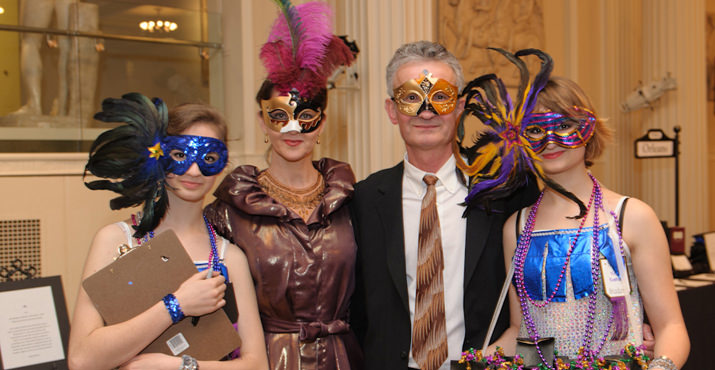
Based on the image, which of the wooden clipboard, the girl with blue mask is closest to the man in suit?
the girl with blue mask

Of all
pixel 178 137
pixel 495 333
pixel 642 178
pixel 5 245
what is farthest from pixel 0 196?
pixel 642 178

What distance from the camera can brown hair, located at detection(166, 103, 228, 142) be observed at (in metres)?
2.17

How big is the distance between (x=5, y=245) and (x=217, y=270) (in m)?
2.08

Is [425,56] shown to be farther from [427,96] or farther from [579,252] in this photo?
[579,252]

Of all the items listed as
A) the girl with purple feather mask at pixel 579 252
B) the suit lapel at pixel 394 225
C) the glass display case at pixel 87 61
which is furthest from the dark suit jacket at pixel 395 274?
the glass display case at pixel 87 61

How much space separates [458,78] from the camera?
2.66 m

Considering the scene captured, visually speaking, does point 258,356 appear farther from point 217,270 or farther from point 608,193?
point 608,193

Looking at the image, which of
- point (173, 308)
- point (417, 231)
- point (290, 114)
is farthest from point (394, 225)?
point (173, 308)

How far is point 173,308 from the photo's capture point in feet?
6.28

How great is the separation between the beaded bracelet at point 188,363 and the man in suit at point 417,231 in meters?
0.80

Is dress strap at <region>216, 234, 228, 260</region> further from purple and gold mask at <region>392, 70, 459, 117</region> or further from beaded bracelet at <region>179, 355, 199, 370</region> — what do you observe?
purple and gold mask at <region>392, 70, 459, 117</region>

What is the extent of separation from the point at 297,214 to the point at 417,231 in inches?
18.8

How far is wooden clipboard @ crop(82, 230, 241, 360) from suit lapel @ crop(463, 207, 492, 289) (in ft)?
2.90

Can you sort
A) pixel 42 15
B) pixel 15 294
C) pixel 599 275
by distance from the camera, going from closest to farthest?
pixel 599 275 < pixel 15 294 < pixel 42 15
